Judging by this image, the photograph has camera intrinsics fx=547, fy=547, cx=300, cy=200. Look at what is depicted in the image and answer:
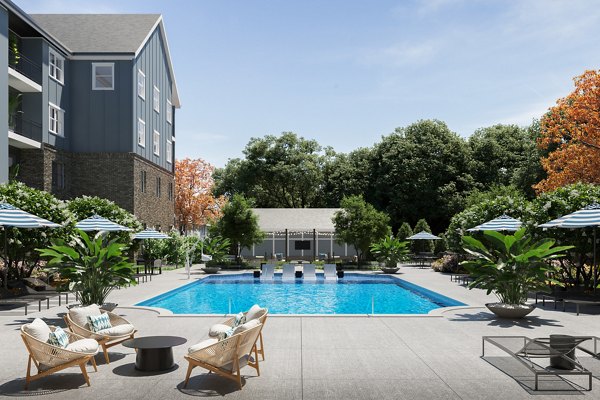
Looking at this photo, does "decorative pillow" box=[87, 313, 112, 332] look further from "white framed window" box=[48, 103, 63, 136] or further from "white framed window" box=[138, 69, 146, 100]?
"white framed window" box=[138, 69, 146, 100]

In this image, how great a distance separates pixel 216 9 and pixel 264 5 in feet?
5.49

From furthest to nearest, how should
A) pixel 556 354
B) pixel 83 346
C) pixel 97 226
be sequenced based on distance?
pixel 97 226, pixel 83 346, pixel 556 354

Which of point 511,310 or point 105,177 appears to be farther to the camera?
point 105,177

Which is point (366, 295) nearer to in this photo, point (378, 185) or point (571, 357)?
point (571, 357)

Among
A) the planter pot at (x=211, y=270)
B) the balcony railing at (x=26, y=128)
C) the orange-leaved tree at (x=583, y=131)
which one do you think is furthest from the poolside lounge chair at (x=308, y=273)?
the balcony railing at (x=26, y=128)

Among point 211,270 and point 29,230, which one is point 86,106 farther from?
point 29,230

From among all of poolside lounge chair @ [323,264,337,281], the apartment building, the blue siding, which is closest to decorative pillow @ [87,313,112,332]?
the apartment building

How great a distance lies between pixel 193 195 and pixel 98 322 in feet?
183

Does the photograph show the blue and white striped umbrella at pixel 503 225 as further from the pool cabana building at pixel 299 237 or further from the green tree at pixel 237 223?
the pool cabana building at pixel 299 237

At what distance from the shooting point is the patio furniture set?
7.94 metres

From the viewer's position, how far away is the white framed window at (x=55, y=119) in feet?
100

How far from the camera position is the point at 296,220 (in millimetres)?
50312

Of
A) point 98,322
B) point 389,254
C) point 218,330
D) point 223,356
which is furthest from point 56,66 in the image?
point 223,356

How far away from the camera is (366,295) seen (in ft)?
80.4
